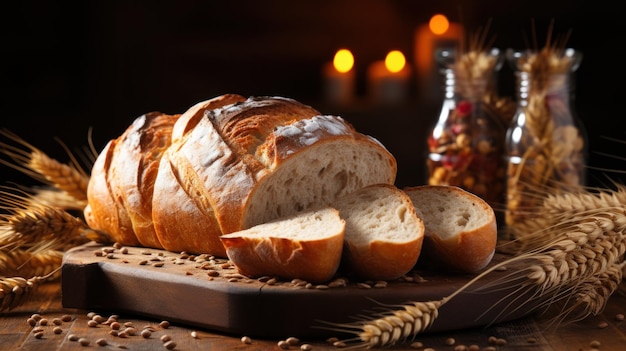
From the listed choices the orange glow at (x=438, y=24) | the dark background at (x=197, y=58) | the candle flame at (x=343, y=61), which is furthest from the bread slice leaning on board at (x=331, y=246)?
the orange glow at (x=438, y=24)

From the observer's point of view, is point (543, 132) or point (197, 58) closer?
point (543, 132)

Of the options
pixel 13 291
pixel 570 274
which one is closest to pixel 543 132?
pixel 570 274

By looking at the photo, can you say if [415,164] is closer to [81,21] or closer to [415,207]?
[81,21]

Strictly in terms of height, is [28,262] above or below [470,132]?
below

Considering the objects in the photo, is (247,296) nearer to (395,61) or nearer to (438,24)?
(395,61)

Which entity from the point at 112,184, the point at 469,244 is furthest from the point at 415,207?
the point at 112,184

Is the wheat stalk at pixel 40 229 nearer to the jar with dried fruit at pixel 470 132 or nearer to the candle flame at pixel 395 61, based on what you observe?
the jar with dried fruit at pixel 470 132

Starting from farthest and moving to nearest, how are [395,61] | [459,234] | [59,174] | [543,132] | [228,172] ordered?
1. [395,61]
2. [543,132]
3. [59,174]
4. [228,172]
5. [459,234]
